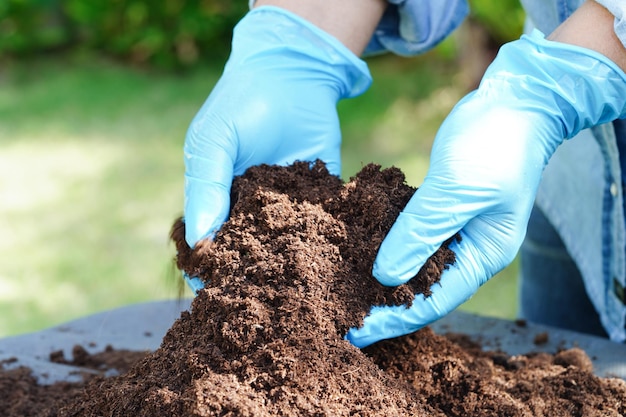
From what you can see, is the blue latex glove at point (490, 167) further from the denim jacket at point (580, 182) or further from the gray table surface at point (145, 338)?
the gray table surface at point (145, 338)

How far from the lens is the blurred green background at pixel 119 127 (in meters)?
3.42

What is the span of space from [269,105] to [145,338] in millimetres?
657

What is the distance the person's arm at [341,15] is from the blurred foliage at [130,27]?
4.08 metres

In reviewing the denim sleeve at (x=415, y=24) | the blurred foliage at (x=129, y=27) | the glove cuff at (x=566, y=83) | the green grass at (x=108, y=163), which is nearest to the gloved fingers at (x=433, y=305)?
the glove cuff at (x=566, y=83)

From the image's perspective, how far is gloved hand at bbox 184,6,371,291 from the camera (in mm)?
1386

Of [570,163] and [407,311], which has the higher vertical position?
[570,163]

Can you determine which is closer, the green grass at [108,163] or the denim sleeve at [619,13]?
the denim sleeve at [619,13]

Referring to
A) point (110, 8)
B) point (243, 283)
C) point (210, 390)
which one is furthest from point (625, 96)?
point (110, 8)

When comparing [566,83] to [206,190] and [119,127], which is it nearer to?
[206,190]

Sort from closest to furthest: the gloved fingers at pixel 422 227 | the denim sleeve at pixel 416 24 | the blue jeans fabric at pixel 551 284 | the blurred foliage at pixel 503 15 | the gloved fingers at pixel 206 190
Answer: the gloved fingers at pixel 422 227 < the gloved fingers at pixel 206 190 < the denim sleeve at pixel 416 24 < the blue jeans fabric at pixel 551 284 < the blurred foliage at pixel 503 15

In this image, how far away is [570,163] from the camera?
5.64 feet

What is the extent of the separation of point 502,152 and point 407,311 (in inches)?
12.5

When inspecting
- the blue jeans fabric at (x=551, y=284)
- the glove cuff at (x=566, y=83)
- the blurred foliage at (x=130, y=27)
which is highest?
the blurred foliage at (x=130, y=27)

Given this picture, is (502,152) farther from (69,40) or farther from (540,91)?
(69,40)
